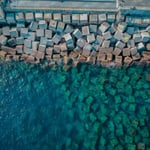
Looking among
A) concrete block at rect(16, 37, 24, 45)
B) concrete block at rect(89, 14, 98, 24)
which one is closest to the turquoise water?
concrete block at rect(16, 37, 24, 45)

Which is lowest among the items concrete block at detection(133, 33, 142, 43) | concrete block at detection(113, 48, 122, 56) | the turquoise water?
the turquoise water

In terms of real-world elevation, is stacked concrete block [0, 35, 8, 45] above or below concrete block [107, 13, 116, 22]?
below

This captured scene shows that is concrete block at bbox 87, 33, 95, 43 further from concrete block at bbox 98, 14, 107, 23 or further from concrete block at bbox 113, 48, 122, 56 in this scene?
concrete block at bbox 113, 48, 122, 56

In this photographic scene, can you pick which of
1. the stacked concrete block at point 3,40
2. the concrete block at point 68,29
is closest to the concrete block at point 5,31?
the stacked concrete block at point 3,40

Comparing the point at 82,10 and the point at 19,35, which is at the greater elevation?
the point at 82,10

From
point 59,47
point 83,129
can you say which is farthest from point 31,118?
point 59,47

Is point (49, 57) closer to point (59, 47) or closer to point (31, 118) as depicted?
point (59, 47)

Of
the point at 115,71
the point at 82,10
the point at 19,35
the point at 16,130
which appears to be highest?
the point at 82,10
